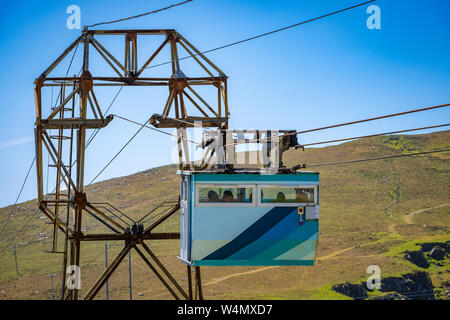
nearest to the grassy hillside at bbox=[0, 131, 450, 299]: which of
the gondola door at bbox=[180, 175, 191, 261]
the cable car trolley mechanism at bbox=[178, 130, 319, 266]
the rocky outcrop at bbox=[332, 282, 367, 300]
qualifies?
the rocky outcrop at bbox=[332, 282, 367, 300]

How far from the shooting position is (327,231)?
271 feet

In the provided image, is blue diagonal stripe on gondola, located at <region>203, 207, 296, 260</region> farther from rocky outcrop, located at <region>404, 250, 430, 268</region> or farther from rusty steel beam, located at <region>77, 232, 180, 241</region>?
rocky outcrop, located at <region>404, 250, 430, 268</region>

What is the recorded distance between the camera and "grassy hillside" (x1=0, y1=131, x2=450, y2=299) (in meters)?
59.1

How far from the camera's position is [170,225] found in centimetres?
8256

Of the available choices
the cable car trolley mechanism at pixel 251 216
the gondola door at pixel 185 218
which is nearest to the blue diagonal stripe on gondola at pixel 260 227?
the cable car trolley mechanism at pixel 251 216

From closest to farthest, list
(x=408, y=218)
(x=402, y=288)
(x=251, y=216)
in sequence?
1. (x=251, y=216)
2. (x=402, y=288)
3. (x=408, y=218)

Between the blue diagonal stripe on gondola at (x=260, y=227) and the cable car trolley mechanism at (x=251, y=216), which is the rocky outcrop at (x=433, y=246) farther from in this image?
the blue diagonal stripe on gondola at (x=260, y=227)

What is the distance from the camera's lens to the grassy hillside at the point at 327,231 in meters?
59.1

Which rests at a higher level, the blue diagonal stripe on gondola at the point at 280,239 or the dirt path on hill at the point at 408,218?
the blue diagonal stripe on gondola at the point at 280,239

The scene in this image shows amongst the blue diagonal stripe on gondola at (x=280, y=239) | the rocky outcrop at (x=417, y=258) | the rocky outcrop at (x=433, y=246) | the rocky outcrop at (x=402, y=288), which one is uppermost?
the blue diagonal stripe on gondola at (x=280, y=239)

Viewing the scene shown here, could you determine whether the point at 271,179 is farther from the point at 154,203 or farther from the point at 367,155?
the point at 367,155

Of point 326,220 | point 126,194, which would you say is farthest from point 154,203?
point 326,220

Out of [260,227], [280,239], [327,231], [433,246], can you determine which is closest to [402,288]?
[433,246]

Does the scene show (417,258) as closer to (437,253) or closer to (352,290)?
→ (437,253)
